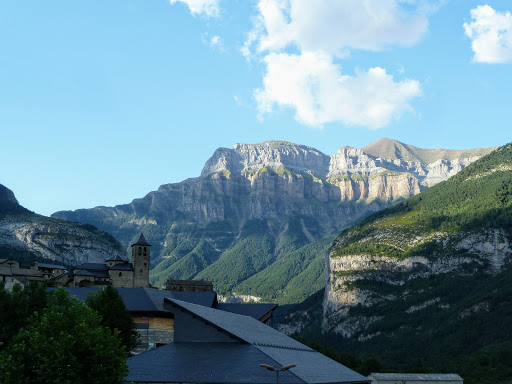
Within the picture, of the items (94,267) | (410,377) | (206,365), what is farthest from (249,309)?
(94,267)

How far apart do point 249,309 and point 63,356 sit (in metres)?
52.9

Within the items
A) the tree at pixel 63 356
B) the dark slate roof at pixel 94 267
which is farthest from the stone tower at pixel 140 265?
the tree at pixel 63 356

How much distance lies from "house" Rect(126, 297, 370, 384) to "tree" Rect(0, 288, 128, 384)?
649 cm

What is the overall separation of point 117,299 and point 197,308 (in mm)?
13154

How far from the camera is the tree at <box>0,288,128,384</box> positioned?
34.8 m

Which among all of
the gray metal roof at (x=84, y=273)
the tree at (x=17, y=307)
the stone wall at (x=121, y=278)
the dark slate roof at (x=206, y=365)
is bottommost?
the dark slate roof at (x=206, y=365)

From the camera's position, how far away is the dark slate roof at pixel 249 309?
8425 cm

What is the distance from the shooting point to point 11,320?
187 feet

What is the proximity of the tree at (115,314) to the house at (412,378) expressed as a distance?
4462 cm

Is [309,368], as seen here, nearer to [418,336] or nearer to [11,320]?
[11,320]

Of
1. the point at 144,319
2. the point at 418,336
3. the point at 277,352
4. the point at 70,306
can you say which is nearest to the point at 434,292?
the point at 418,336

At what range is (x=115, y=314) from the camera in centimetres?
6125

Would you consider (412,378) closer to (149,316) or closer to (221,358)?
(149,316)

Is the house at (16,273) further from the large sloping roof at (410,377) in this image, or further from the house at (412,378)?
the large sloping roof at (410,377)
